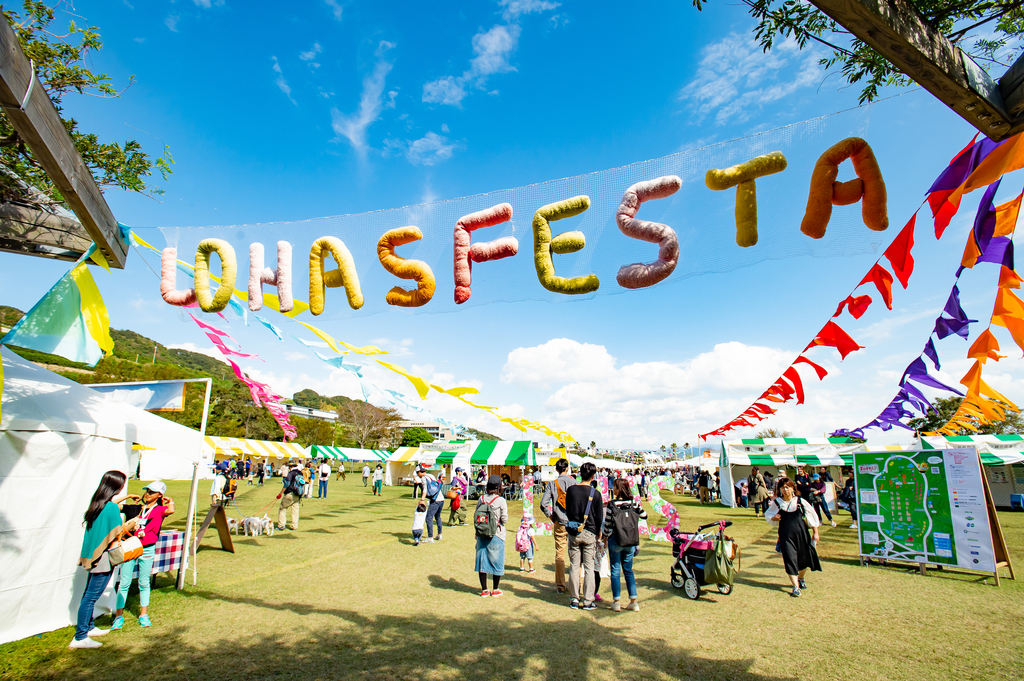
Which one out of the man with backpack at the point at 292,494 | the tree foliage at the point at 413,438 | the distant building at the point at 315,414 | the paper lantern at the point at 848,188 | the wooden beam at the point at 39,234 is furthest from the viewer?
the distant building at the point at 315,414

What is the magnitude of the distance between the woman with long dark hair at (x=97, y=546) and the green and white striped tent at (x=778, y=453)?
19.5 metres

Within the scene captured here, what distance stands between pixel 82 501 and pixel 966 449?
11597 millimetres

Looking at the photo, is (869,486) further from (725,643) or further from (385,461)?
(385,461)

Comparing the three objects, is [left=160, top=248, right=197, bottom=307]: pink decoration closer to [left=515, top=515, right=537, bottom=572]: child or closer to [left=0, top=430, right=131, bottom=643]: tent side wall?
[left=0, top=430, right=131, bottom=643]: tent side wall

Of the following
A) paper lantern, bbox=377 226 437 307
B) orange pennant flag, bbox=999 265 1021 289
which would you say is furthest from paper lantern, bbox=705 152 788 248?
paper lantern, bbox=377 226 437 307

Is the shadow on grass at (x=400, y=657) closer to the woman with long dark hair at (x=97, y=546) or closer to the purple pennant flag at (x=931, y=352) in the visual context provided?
the woman with long dark hair at (x=97, y=546)

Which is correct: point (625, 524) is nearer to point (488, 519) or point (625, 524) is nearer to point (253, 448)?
point (488, 519)

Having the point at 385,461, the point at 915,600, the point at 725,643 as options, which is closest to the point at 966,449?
the point at 915,600

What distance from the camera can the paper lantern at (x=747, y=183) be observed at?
316 centimetres

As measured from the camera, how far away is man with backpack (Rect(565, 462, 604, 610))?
215 inches

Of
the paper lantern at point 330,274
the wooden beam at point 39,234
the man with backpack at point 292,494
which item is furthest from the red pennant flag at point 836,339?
the man with backpack at point 292,494

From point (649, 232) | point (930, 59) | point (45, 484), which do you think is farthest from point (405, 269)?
point (45, 484)

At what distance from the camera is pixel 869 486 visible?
8273 mm

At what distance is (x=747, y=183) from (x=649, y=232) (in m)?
0.72
